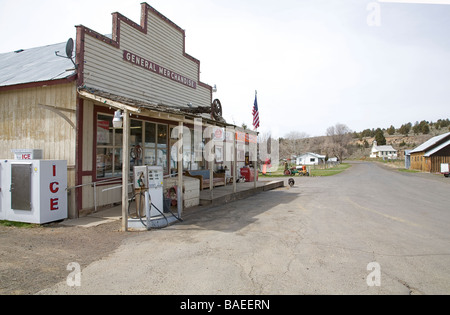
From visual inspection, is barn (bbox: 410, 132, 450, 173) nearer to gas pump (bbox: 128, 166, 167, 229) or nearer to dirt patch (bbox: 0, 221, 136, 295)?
gas pump (bbox: 128, 166, 167, 229)

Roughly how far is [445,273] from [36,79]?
11.1 m

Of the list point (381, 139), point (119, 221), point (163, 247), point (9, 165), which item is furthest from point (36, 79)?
point (381, 139)

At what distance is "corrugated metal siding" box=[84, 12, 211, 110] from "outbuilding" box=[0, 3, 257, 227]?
37 millimetres

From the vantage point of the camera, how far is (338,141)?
91188 mm

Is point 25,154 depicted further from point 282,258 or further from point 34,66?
point 282,258

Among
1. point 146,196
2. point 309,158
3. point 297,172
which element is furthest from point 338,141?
point 146,196

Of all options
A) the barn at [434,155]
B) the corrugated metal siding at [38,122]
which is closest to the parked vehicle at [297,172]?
the barn at [434,155]

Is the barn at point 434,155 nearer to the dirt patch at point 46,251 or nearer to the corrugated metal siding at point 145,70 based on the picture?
the corrugated metal siding at point 145,70

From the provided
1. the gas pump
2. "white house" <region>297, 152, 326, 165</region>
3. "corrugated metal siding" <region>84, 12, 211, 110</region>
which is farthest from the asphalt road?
"white house" <region>297, 152, 326, 165</region>

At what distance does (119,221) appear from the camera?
8.27 metres

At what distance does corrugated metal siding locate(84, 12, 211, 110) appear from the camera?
948cm

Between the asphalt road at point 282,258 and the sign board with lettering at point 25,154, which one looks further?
the sign board with lettering at point 25,154

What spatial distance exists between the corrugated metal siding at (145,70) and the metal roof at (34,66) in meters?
0.91

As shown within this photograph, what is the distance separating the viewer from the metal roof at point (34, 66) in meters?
9.12
